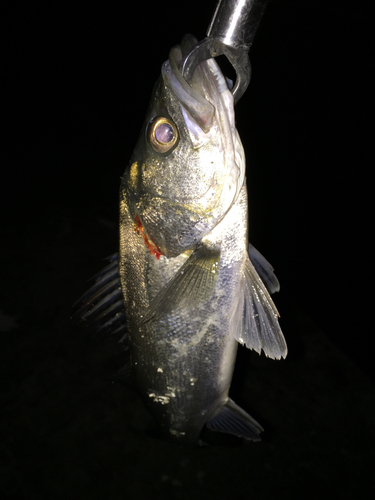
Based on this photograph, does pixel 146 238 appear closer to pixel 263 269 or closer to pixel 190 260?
pixel 190 260

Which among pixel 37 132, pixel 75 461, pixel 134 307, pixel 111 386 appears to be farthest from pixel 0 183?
pixel 134 307

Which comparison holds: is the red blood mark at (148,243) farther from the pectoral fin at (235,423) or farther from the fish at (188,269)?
the pectoral fin at (235,423)

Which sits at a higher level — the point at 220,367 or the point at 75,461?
the point at 220,367

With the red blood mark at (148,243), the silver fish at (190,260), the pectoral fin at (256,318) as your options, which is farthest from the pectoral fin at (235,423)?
the red blood mark at (148,243)

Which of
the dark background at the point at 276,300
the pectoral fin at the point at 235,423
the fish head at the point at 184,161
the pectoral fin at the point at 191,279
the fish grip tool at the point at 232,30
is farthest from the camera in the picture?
the dark background at the point at 276,300

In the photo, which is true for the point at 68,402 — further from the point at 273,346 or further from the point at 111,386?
the point at 273,346

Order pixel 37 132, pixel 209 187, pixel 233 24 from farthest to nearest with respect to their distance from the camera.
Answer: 1. pixel 37 132
2. pixel 209 187
3. pixel 233 24

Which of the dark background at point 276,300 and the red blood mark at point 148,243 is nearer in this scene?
the red blood mark at point 148,243
